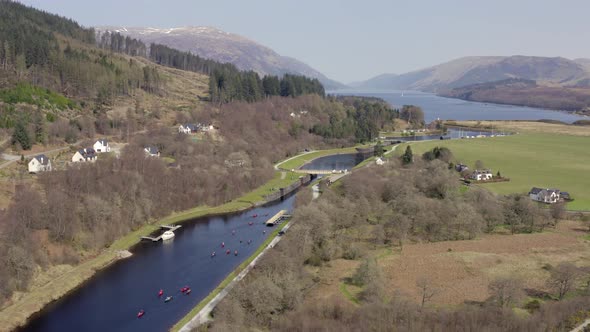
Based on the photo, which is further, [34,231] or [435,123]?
[435,123]

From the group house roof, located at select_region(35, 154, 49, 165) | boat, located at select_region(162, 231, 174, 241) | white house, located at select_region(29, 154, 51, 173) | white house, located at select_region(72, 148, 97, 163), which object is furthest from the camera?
white house, located at select_region(72, 148, 97, 163)

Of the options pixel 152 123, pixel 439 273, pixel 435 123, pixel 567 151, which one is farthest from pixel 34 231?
pixel 435 123

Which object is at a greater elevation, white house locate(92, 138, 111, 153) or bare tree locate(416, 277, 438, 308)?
white house locate(92, 138, 111, 153)

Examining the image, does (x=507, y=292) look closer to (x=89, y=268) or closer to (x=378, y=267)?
(x=378, y=267)

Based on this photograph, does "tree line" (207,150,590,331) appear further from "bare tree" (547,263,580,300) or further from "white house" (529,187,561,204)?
"white house" (529,187,561,204)

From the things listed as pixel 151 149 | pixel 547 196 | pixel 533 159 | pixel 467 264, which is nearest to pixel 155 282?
pixel 467 264

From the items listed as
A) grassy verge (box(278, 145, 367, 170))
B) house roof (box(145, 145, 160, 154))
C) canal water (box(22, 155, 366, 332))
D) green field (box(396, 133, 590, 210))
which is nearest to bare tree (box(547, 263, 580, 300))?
canal water (box(22, 155, 366, 332))

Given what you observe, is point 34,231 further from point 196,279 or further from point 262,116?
point 262,116
